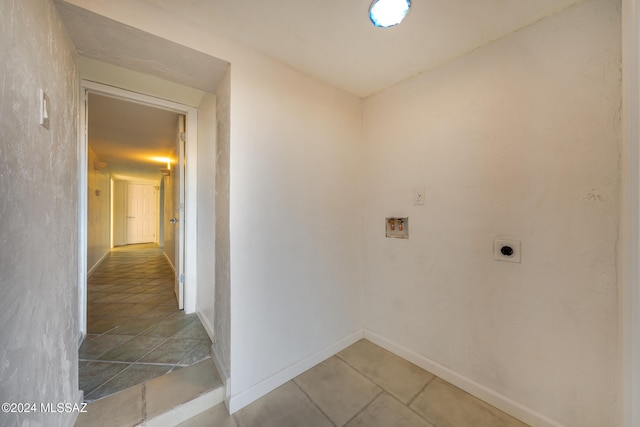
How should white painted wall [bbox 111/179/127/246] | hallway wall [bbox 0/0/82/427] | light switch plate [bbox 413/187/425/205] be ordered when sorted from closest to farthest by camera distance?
hallway wall [bbox 0/0/82/427], light switch plate [bbox 413/187/425/205], white painted wall [bbox 111/179/127/246]

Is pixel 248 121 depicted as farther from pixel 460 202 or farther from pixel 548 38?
pixel 548 38

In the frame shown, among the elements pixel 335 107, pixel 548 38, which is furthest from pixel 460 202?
pixel 335 107

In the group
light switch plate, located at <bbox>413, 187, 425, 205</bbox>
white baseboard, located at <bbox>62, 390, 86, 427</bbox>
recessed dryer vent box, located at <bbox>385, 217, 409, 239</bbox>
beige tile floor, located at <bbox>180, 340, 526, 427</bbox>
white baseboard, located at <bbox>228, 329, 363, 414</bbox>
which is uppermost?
light switch plate, located at <bbox>413, 187, 425, 205</bbox>

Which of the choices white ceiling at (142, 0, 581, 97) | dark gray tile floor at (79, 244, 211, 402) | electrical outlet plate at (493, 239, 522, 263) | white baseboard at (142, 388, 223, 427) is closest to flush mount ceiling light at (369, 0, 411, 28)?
white ceiling at (142, 0, 581, 97)

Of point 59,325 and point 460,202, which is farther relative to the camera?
point 460,202

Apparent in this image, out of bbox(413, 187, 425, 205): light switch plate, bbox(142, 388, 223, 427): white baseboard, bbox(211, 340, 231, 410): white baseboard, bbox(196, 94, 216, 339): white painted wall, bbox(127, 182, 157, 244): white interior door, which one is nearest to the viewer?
bbox(142, 388, 223, 427): white baseboard

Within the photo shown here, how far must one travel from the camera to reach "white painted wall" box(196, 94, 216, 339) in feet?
6.31

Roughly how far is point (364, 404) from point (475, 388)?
71cm

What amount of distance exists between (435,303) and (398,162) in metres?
1.08

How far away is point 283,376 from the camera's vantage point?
1.52 meters

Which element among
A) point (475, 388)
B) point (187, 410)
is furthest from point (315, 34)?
point (475, 388)

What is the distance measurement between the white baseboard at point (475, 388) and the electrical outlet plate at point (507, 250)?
808 mm

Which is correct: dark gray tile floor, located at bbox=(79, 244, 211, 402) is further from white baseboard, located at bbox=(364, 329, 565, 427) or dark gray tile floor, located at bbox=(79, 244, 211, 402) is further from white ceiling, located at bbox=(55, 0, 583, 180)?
white ceiling, located at bbox=(55, 0, 583, 180)

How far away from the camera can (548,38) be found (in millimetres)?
1165
